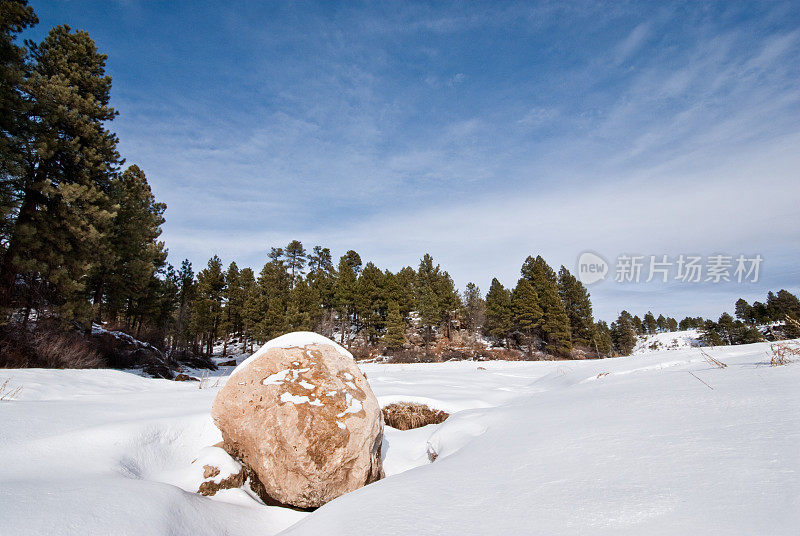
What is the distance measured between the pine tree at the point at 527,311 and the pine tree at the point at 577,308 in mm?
5715

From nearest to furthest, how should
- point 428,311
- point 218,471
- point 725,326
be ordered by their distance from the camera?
point 218,471 < point 428,311 < point 725,326

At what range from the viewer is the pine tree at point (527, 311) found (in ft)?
121

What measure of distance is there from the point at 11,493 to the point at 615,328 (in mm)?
66372

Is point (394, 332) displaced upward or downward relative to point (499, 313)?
downward

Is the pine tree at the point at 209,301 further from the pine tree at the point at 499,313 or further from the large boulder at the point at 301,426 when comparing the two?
the large boulder at the point at 301,426

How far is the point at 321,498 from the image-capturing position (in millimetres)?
3605

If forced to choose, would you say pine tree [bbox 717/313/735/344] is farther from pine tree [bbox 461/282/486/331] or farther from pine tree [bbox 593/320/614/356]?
pine tree [bbox 461/282/486/331]

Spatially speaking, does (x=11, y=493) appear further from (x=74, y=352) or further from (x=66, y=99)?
(x=66, y=99)

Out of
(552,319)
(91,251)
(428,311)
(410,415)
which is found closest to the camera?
(410,415)

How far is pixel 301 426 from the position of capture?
3.78 metres

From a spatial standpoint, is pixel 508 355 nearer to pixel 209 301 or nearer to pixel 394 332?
pixel 394 332

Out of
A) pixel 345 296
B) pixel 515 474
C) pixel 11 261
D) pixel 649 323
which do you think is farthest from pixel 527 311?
pixel 649 323

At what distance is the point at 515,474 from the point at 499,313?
1626 inches


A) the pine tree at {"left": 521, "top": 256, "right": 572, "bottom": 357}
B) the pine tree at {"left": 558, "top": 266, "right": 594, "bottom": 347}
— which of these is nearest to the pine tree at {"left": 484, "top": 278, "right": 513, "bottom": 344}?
the pine tree at {"left": 521, "top": 256, "right": 572, "bottom": 357}
